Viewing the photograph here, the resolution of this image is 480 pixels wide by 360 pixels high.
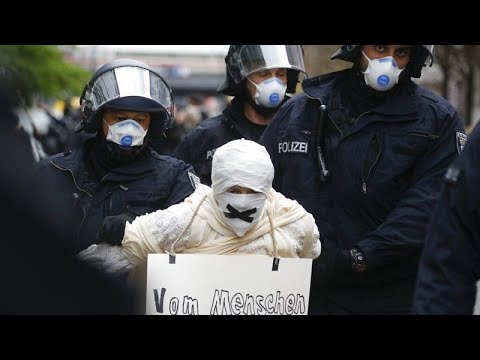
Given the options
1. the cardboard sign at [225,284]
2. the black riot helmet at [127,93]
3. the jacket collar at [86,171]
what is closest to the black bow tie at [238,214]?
the cardboard sign at [225,284]

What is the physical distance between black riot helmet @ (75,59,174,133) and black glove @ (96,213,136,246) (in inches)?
29.1

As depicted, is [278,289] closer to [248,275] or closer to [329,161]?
[248,275]

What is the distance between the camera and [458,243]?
2.72 metres

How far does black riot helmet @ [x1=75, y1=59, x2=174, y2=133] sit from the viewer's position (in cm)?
459

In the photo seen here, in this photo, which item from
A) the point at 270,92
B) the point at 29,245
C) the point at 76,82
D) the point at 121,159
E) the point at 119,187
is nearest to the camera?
the point at 29,245

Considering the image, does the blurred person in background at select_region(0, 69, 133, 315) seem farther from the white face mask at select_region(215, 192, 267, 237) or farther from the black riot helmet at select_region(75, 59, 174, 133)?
the black riot helmet at select_region(75, 59, 174, 133)

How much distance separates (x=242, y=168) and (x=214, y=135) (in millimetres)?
2125

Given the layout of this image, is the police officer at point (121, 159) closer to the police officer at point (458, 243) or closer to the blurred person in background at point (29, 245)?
the police officer at point (458, 243)

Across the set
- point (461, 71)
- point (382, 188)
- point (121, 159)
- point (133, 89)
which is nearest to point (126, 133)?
point (121, 159)

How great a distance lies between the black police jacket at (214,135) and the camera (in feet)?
19.1

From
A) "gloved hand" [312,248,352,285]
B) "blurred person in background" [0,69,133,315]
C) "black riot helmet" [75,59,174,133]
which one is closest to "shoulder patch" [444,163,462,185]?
"blurred person in background" [0,69,133,315]

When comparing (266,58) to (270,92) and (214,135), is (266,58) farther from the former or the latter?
(214,135)

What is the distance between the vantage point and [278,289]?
3.82 meters
